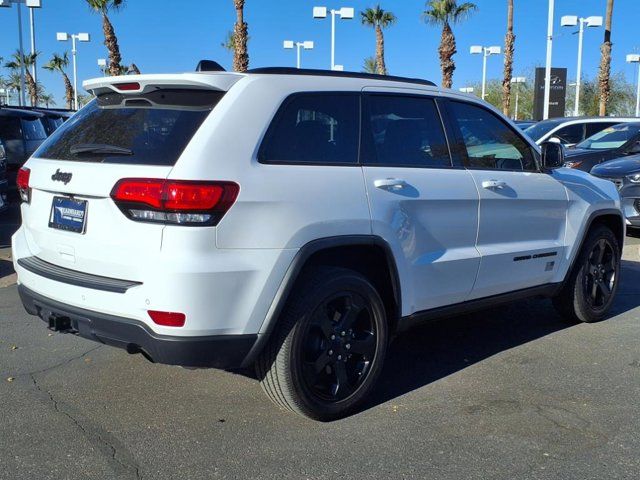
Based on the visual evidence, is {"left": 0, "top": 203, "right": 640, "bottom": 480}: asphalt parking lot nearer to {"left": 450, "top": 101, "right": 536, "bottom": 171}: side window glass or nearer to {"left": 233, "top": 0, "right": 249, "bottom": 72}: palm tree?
{"left": 450, "top": 101, "right": 536, "bottom": 171}: side window glass

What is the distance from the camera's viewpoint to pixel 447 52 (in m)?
29.0

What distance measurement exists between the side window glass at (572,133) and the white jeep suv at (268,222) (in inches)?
403

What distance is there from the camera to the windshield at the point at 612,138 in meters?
12.0

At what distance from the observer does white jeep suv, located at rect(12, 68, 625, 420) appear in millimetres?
3238

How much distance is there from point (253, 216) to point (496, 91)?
210 ft

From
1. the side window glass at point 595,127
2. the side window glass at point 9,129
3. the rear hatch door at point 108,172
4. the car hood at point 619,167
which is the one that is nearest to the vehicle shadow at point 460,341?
the rear hatch door at point 108,172

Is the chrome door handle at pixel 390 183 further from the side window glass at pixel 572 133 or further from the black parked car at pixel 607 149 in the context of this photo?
the side window glass at pixel 572 133

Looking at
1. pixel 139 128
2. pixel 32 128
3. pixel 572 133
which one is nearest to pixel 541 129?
pixel 572 133

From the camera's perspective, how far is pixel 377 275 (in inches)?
161

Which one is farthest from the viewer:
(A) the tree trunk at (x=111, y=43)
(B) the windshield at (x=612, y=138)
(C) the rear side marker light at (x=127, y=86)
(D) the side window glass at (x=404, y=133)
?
(A) the tree trunk at (x=111, y=43)

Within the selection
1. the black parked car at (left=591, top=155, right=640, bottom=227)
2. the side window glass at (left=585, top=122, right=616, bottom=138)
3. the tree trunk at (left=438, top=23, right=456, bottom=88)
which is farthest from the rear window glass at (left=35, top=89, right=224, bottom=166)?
the tree trunk at (left=438, top=23, right=456, bottom=88)

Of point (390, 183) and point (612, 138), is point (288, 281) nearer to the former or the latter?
point (390, 183)

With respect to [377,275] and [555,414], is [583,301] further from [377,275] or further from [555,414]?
[377,275]

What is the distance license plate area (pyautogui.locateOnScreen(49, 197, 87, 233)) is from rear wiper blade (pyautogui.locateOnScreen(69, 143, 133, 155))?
28 cm
